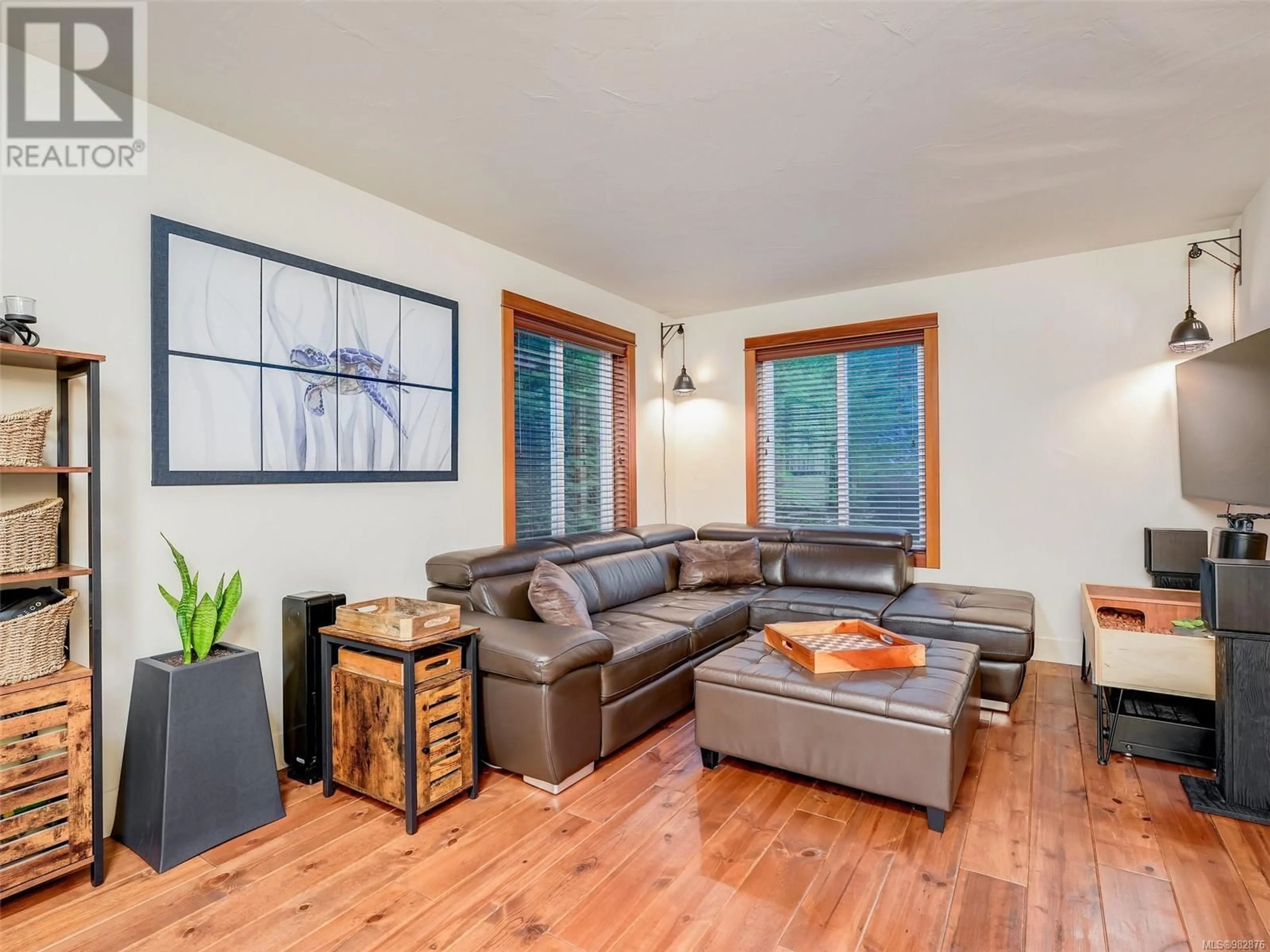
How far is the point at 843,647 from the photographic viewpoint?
2740mm

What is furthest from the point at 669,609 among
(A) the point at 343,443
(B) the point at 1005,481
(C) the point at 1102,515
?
(C) the point at 1102,515

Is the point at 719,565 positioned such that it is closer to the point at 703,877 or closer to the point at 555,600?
the point at 555,600

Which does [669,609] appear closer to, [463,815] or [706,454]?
[463,815]

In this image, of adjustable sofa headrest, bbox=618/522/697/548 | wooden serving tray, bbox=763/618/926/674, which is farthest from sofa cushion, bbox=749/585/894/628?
adjustable sofa headrest, bbox=618/522/697/548

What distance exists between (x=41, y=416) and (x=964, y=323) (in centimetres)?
478

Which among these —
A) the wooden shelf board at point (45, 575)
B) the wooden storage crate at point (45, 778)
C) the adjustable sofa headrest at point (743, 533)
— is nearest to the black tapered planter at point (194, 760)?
the wooden storage crate at point (45, 778)

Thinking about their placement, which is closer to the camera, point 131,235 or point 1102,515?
point 131,235

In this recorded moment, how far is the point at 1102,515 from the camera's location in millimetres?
3945

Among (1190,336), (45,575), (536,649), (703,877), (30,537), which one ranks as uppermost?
(1190,336)

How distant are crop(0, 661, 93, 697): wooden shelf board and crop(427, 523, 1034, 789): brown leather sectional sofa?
4.10ft

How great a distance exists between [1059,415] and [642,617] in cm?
299

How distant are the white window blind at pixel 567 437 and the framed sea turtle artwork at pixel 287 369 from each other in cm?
74

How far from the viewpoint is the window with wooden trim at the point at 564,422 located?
3.92 metres

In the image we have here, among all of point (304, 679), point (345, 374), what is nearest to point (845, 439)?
point (345, 374)
